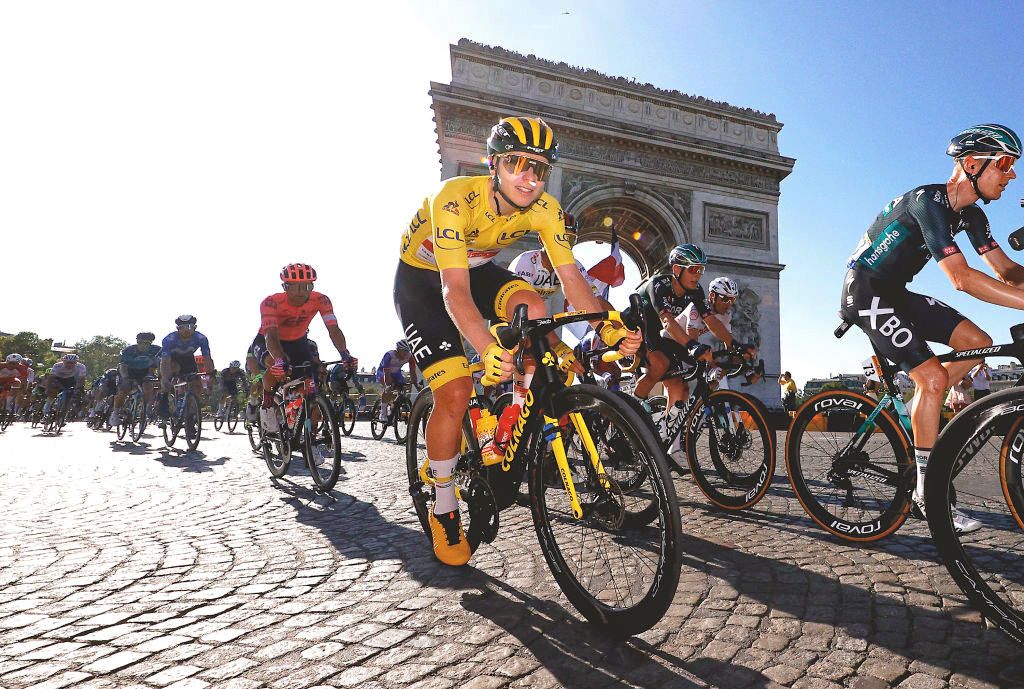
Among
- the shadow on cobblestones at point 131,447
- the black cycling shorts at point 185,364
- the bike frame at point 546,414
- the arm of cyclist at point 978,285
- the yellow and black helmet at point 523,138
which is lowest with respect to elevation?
the shadow on cobblestones at point 131,447

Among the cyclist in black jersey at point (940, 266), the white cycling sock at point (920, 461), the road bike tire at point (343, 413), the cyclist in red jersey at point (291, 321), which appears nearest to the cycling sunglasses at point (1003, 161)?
the cyclist in black jersey at point (940, 266)

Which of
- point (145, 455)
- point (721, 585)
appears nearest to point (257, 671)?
point (721, 585)

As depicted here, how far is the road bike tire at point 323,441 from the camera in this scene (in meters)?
4.76

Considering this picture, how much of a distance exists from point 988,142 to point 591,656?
308cm

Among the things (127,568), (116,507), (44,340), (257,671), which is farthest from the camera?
(44,340)

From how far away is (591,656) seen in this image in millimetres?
1806

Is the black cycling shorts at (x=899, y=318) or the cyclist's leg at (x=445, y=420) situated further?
the black cycling shorts at (x=899, y=318)

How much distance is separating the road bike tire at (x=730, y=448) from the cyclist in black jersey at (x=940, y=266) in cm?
92

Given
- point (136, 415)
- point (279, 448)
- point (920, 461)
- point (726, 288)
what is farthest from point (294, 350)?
point (136, 415)

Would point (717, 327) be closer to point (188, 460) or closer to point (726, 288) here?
point (726, 288)

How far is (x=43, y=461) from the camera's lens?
7566mm

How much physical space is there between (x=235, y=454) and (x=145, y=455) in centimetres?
A: 126

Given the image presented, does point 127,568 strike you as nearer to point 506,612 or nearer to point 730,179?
point 506,612

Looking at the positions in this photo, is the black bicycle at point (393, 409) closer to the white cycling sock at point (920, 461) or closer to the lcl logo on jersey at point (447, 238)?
the lcl logo on jersey at point (447, 238)
